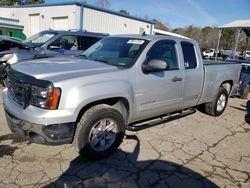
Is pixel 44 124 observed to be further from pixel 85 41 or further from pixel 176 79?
pixel 85 41

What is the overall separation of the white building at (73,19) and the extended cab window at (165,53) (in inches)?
569

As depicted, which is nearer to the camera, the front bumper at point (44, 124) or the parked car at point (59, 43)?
the front bumper at point (44, 124)

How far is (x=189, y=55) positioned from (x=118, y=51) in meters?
1.60

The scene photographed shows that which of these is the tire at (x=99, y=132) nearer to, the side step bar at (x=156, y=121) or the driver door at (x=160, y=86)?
the side step bar at (x=156, y=121)

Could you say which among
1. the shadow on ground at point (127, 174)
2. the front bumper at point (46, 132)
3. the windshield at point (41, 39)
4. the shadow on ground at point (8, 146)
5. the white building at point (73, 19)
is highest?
the white building at point (73, 19)

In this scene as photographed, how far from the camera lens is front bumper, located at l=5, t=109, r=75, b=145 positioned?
313cm

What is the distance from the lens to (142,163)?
3.81 meters

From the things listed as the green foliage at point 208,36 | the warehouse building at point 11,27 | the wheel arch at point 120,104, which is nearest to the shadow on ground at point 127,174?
the wheel arch at point 120,104

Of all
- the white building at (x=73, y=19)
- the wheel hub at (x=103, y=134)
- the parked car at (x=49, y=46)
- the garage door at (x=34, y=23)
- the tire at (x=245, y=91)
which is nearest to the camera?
the wheel hub at (x=103, y=134)

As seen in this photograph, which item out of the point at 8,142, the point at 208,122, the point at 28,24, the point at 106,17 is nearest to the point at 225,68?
the point at 208,122

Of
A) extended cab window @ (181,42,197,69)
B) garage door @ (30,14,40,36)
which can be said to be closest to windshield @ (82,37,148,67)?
extended cab window @ (181,42,197,69)

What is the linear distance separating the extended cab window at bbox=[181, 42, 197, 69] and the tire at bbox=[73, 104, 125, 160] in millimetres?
2008

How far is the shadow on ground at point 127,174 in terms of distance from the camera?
327 centimetres

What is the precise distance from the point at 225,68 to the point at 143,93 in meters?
3.06
